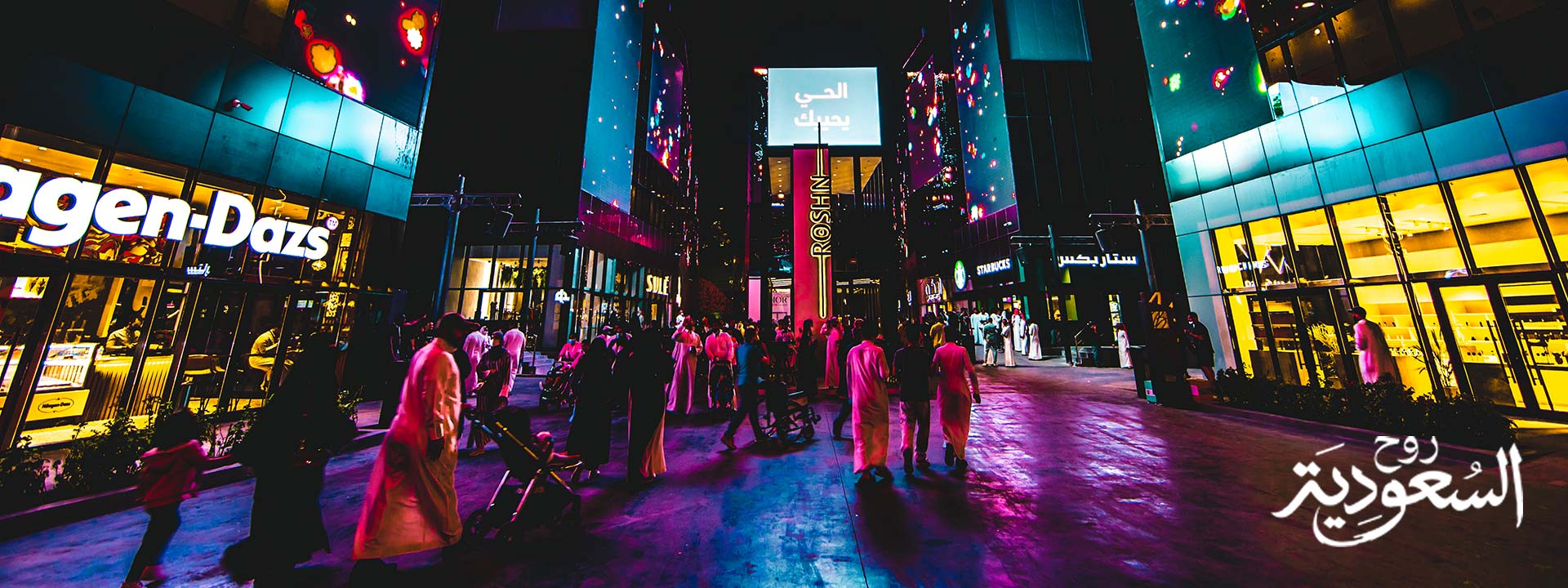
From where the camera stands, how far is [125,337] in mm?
7121

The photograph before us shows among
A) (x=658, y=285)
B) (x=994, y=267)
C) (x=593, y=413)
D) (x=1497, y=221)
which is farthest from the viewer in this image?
(x=658, y=285)

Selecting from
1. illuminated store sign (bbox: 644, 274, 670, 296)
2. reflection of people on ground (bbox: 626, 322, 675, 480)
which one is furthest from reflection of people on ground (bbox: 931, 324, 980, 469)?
illuminated store sign (bbox: 644, 274, 670, 296)

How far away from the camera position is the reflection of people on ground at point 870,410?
15.1 feet

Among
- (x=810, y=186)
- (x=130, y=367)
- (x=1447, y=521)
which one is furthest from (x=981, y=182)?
(x=130, y=367)

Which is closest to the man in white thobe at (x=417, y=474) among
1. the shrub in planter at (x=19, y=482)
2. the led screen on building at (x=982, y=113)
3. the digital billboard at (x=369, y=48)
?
the shrub in planter at (x=19, y=482)

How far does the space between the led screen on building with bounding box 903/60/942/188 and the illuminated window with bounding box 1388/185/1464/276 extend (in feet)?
55.1

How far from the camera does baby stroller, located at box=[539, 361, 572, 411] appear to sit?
842cm

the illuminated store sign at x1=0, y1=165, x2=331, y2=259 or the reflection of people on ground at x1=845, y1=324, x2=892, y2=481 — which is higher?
the illuminated store sign at x1=0, y1=165, x2=331, y2=259

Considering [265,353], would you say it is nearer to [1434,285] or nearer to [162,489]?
[162,489]

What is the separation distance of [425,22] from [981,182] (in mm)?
21129

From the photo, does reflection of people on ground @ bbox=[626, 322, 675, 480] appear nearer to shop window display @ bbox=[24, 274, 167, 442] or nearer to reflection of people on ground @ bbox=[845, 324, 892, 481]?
reflection of people on ground @ bbox=[845, 324, 892, 481]

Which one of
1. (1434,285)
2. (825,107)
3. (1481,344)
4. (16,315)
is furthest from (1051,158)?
(16,315)

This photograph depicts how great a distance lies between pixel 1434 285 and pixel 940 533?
1178 cm

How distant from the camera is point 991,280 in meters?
20.0
